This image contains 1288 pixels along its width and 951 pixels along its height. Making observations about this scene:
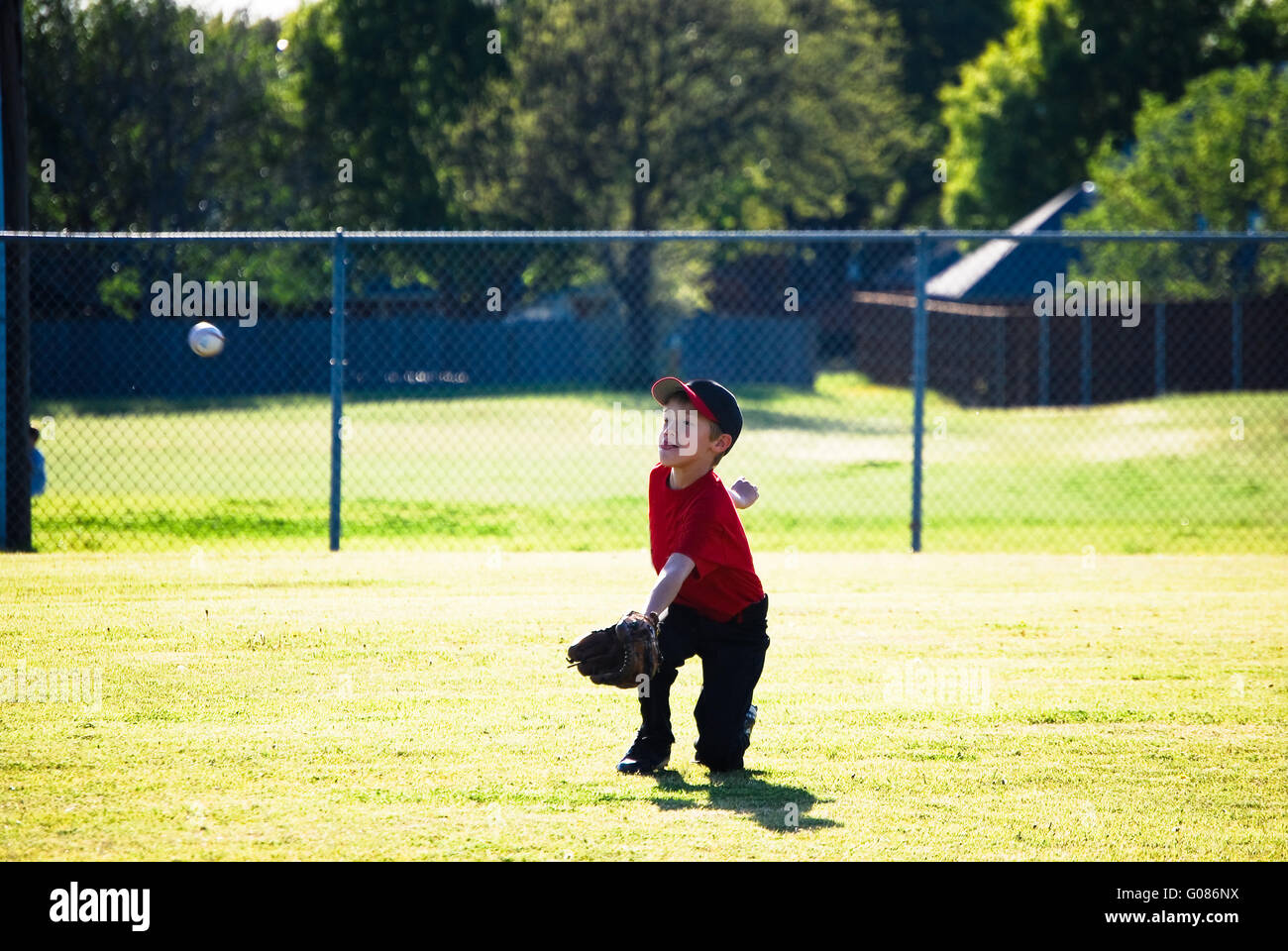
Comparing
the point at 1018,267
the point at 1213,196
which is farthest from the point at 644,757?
the point at 1018,267

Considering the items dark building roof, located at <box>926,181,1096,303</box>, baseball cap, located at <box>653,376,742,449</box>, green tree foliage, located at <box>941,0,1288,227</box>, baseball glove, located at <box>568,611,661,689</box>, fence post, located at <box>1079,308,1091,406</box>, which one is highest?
green tree foliage, located at <box>941,0,1288,227</box>

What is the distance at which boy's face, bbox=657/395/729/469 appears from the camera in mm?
5094

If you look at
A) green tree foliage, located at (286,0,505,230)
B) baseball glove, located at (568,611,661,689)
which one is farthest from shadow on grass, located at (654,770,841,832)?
green tree foliage, located at (286,0,505,230)

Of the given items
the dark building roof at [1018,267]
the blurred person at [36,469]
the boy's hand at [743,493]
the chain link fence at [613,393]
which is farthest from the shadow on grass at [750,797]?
the dark building roof at [1018,267]

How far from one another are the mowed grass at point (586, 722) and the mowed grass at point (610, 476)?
10.2 feet

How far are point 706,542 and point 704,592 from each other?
24cm

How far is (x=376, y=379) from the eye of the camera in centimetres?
3092

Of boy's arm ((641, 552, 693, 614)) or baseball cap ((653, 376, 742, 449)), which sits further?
baseball cap ((653, 376, 742, 449))

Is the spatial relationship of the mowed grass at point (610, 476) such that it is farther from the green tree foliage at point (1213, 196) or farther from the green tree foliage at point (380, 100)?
the green tree foliage at point (380, 100)

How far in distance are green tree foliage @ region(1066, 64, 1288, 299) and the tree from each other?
11818 millimetres

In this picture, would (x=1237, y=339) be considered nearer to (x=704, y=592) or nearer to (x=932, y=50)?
(x=704, y=592)

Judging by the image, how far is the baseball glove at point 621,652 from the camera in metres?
4.70

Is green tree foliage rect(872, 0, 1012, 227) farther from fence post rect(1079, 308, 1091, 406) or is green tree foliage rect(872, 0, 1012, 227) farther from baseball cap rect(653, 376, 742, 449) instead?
baseball cap rect(653, 376, 742, 449)

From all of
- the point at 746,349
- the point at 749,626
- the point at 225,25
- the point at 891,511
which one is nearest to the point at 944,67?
the point at 746,349
